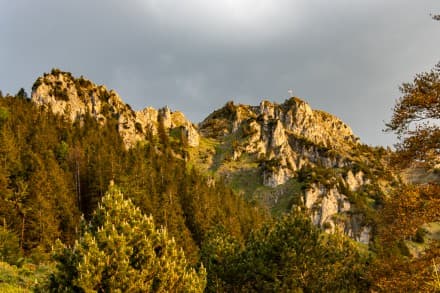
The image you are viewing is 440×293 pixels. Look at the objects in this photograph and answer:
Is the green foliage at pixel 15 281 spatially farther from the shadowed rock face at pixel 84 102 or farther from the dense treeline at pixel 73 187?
the shadowed rock face at pixel 84 102

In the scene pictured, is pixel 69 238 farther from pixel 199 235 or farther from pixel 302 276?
pixel 302 276

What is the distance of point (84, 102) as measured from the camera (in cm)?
16038

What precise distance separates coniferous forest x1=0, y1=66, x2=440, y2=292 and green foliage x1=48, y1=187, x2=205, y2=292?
0.15 ft

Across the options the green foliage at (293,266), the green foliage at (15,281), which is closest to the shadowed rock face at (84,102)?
the green foliage at (15,281)

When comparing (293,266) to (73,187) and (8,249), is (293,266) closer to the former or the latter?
(8,249)

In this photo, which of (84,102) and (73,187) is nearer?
(73,187)

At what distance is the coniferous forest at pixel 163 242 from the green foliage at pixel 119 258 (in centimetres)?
5

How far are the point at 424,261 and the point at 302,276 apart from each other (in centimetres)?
1895

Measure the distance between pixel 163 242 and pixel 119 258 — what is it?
2872 mm

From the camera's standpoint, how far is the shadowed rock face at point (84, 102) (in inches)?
5851

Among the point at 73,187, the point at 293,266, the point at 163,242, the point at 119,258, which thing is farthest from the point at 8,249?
the point at 73,187

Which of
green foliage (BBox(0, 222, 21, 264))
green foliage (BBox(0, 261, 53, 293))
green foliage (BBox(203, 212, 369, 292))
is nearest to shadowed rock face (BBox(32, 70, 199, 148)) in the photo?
green foliage (BBox(0, 222, 21, 264))

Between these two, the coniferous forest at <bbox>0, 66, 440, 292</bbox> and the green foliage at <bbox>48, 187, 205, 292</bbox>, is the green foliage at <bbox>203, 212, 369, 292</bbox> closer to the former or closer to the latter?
the coniferous forest at <bbox>0, 66, 440, 292</bbox>

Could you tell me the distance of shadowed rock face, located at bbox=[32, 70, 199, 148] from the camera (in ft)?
488
